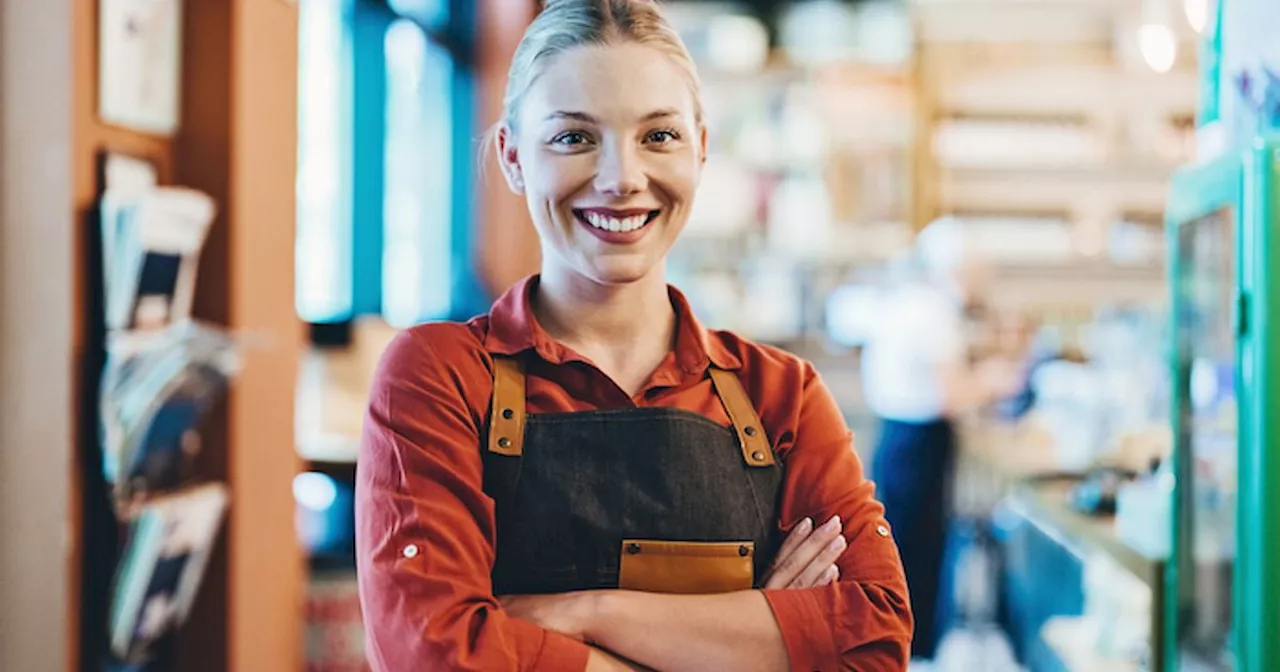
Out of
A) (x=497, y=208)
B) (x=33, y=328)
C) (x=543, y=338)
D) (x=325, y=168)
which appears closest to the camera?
(x=543, y=338)

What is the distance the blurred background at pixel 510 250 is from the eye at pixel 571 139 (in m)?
0.25

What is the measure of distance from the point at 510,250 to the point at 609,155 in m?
4.56

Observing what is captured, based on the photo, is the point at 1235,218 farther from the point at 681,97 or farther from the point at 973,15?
the point at 973,15

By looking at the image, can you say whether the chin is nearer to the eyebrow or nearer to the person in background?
the eyebrow

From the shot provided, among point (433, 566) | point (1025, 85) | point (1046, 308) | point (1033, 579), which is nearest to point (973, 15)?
point (1025, 85)

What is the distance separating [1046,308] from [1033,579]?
2.68 m

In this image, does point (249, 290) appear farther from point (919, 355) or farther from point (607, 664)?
point (919, 355)

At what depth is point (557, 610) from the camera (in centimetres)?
123

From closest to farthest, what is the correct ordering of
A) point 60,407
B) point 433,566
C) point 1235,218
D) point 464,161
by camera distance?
point 433,566
point 1235,218
point 60,407
point 464,161

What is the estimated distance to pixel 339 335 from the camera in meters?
3.98

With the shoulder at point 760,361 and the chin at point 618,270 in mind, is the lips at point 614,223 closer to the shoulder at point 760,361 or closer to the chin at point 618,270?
the chin at point 618,270

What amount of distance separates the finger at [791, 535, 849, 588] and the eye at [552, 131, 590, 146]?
483mm

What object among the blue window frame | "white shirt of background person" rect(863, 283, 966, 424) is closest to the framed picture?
the blue window frame

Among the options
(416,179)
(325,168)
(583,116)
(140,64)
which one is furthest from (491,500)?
(416,179)
